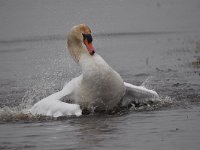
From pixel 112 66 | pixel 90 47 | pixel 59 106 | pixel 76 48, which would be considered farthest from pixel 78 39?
pixel 112 66

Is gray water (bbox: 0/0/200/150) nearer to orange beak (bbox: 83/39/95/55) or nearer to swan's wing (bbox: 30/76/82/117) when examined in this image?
swan's wing (bbox: 30/76/82/117)

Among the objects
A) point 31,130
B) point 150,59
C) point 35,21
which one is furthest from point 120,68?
point 35,21

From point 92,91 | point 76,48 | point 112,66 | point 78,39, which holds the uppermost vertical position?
point 78,39

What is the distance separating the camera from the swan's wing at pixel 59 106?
474 inches

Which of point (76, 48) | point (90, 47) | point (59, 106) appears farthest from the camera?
point (76, 48)

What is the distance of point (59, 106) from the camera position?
40.1ft

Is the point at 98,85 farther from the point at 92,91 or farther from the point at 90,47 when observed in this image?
the point at 90,47

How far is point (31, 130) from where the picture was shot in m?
11.6

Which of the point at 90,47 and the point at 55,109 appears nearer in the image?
the point at 55,109

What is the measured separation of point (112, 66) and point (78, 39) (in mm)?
6430

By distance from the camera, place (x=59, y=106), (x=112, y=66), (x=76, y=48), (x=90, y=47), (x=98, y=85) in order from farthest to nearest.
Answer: (x=112, y=66)
(x=76, y=48)
(x=90, y=47)
(x=98, y=85)
(x=59, y=106)

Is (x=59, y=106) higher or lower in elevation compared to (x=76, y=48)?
lower

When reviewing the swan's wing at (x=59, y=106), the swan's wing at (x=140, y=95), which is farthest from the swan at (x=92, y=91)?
the swan's wing at (x=140, y=95)

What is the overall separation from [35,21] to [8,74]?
17598mm
